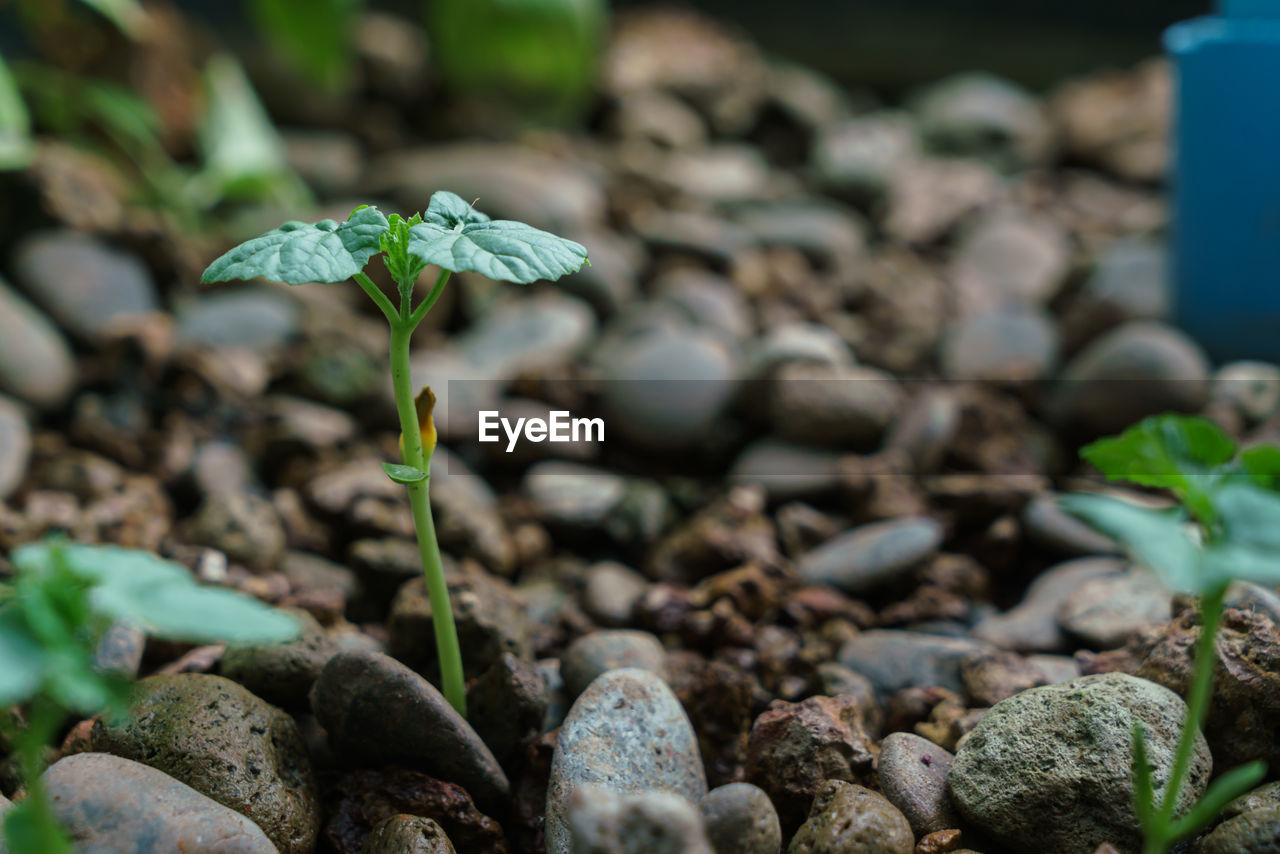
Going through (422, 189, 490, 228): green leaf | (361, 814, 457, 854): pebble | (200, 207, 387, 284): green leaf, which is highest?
(422, 189, 490, 228): green leaf

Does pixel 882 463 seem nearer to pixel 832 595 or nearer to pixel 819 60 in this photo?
pixel 832 595

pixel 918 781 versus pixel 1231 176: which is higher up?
pixel 1231 176

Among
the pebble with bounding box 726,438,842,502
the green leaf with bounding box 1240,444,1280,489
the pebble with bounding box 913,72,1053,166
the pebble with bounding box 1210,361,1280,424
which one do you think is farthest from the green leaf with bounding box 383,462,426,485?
the pebble with bounding box 913,72,1053,166

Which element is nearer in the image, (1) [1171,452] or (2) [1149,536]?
(2) [1149,536]

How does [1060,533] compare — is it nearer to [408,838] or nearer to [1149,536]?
[1149,536]

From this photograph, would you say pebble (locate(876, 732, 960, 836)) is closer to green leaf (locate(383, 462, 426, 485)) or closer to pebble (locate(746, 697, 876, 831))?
pebble (locate(746, 697, 876, 831))

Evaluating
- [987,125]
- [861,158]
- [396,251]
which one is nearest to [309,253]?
[396,251]

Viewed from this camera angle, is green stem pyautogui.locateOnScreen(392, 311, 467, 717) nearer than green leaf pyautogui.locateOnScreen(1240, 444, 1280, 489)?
No

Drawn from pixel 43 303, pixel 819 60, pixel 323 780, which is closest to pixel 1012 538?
pixel 323 780
